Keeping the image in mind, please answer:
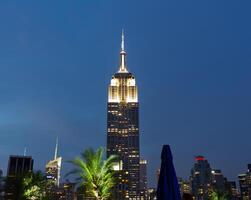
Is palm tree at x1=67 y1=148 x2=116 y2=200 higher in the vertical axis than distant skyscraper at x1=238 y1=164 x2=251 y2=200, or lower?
lower

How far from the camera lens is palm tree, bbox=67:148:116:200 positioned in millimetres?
24953

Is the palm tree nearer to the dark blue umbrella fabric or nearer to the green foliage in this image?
the green foliage

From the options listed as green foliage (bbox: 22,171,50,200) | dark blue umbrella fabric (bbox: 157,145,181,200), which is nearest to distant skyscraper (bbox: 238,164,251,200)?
green foliage (bbox: 22,171,50,200)

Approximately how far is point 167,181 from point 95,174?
17739mm

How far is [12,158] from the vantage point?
15262cm

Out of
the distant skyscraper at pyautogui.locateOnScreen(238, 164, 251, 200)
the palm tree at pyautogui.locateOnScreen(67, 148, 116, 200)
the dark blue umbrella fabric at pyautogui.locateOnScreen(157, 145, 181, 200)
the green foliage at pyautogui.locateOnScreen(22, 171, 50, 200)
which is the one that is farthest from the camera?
the distant skyscraper at pyautogui.locateOnScreen(238, 164, 251, 200)

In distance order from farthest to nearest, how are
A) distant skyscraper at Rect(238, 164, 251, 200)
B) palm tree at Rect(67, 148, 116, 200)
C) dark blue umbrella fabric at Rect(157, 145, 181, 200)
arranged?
distant skyscraper at Rect(238, 164, 251, 200) → palm tree at Rect(67, 148, 116, 200) → dark blue umbrella fabric at Rect(157, 145, 181, 200)

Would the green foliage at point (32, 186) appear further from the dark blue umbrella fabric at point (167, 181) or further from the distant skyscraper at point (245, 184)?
the distant skyscraper at point (245, 184)

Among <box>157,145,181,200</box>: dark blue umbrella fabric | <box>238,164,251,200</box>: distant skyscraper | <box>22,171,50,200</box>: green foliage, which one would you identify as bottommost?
<box>157,145,181,200</box>: dark blue umbrella fabric

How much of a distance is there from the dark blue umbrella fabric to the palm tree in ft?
57.0

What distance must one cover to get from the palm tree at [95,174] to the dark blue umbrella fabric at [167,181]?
17.4m

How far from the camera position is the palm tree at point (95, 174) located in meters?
25.0

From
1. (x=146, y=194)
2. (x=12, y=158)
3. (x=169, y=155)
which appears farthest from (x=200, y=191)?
(x=169, y=155)

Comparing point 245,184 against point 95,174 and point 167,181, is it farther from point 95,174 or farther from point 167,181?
point 167,181
